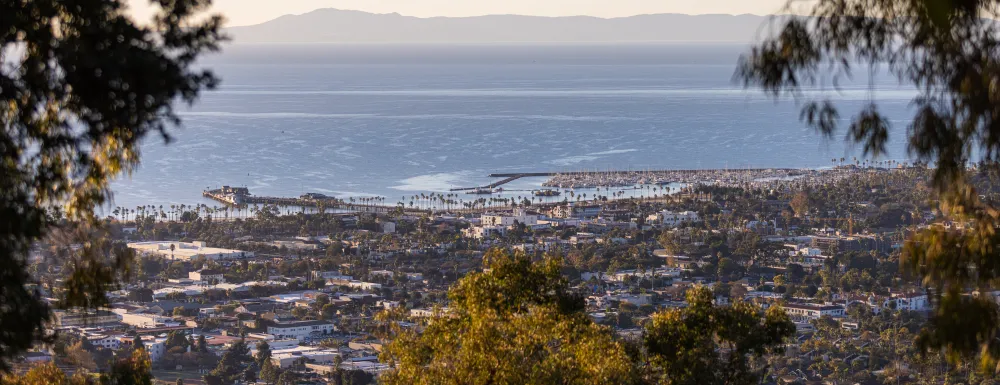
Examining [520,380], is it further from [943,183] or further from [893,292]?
[893,292]

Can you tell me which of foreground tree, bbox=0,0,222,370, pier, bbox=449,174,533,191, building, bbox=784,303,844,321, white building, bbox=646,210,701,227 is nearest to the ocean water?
pier, bbox=449,174,533,191

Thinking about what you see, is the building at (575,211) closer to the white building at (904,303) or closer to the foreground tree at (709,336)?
the white building at (904,303)

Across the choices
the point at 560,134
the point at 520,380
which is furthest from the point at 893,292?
the point at 560,134

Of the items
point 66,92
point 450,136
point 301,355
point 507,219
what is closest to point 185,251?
point 507,219

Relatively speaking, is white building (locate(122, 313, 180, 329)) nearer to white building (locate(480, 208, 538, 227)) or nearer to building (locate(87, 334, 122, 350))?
building (locate(87, 334, 122, 350))

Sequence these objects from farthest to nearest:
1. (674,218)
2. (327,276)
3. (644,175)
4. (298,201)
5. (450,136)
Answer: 1. (450,136)
2. (644,175)
3. (298,201)
4. (674,218)
5. (327,276)

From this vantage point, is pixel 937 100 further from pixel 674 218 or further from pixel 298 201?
pixel 298 201
